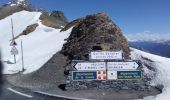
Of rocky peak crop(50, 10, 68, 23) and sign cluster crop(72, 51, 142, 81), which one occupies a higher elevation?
rocky peak crop(50, 10, 68, 23)

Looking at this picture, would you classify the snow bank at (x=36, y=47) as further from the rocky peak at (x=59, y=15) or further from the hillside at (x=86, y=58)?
the rocky peak at (x=59, y=15)

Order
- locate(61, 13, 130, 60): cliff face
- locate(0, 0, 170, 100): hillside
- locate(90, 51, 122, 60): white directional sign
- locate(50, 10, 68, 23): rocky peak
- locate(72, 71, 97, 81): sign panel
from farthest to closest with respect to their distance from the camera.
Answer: locate(50, 10, 68, 23): rocky peak, locate(61, 13, 130, 60): cliff face, locate(90, 51, 122, 60): white directional sign, locate(72, 71, 97, 81): sign panel, locate(0, 0, 170, 100): hillside

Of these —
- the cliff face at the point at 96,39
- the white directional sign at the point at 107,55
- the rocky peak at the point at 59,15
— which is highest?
the rocky peak at the point at 59,15

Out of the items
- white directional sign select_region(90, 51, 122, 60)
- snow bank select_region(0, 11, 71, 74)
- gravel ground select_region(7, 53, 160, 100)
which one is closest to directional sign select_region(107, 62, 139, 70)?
white directional sign select_region(90, 51, 122, 60)

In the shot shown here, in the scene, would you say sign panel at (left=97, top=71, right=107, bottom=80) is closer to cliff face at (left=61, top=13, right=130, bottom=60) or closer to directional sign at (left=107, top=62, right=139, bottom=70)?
directional sign at (left=107, top=62, right=139, bottom=70)

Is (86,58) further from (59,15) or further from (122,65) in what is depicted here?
(59,15)

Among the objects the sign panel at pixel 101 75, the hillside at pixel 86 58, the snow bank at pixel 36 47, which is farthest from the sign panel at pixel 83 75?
Answer: the snow bank at pixel 36 47

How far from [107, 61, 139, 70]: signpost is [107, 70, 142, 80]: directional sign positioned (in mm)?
275

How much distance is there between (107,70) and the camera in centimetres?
2459

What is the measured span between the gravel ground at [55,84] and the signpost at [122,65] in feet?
5.34

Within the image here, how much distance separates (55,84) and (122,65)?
5061mm

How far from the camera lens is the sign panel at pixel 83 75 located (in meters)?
24.2

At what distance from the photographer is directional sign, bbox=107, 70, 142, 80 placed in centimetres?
2424

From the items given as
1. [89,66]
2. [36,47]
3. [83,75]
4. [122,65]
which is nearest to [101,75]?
[89,66]
